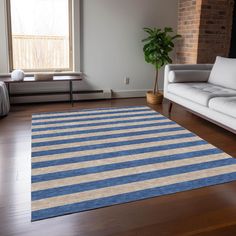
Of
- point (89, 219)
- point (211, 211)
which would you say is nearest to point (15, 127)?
point (89, 219)

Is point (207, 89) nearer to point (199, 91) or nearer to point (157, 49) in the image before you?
point (199, 91)

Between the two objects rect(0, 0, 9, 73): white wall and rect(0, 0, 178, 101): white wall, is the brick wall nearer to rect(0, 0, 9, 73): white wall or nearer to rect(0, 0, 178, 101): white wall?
rect(0, 0, 178, 101): white wall

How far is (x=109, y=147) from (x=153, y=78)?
2719 mm

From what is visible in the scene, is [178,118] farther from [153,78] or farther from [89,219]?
[89,219]

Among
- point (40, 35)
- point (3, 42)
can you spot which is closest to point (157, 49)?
point (40, 35)

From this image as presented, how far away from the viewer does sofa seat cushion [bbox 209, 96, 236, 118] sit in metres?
2.75

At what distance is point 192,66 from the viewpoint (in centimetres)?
414

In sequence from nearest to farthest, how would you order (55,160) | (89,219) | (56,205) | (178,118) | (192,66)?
(89,219)
(56,205)
(55,160)
(178,118)
(192,66)

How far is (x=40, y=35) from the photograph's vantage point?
454cm

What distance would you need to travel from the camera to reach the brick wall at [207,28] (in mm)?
4484

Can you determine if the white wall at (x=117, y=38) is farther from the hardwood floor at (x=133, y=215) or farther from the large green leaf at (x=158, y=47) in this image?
the hardwood floor at (x=133, y=215)

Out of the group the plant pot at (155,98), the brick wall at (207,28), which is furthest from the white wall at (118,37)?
the plant pot at (155,98)

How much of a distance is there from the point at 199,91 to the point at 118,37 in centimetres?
199

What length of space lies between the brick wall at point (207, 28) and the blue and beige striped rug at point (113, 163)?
67.3 inches
